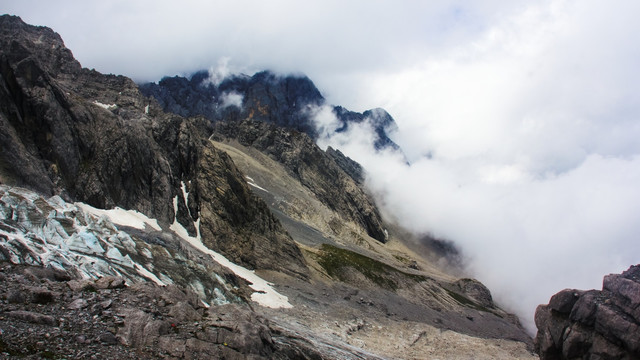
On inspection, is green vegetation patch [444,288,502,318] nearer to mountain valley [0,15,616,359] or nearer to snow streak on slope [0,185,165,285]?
mountain valley [0,15,616,359]

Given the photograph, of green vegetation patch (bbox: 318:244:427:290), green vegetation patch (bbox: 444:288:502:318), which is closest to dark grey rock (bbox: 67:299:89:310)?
green vegetation patch (bbox: 318:244:427:290)

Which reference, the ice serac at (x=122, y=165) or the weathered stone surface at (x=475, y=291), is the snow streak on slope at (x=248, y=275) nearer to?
the ice serac at (x=122, y=165)

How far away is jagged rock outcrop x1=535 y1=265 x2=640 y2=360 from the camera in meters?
38.9

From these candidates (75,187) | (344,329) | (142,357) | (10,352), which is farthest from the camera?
(75,187)

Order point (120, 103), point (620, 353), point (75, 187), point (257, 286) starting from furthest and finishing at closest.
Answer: point (120, 103)
point (257, 286)
point (75, 187)
point (620, 353)

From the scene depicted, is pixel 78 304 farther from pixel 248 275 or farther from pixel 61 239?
pixel 248 275

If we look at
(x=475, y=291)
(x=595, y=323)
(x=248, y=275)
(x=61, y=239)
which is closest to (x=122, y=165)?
(x=248, y=275)

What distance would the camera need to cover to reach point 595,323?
135ft

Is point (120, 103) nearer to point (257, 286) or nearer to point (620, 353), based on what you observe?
point (257, 286)

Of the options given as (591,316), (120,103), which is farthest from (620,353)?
(120,103)

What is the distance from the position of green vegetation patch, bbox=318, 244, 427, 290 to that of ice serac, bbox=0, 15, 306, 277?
1583cm

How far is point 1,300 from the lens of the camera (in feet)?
69.3

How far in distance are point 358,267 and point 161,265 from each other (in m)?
78.6

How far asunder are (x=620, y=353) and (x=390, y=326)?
4240cm
